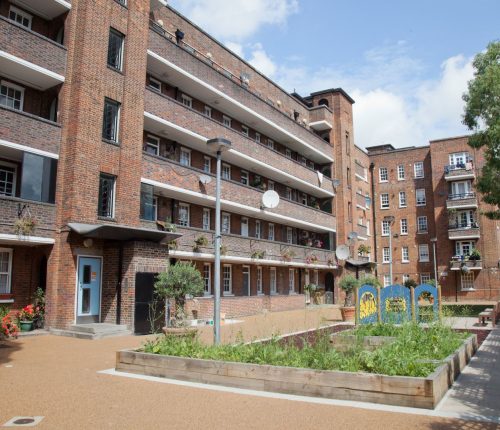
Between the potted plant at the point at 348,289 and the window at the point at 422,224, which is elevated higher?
the window at the point at 422,224

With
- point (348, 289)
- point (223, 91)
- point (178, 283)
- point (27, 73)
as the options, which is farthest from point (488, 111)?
point (27, 73)

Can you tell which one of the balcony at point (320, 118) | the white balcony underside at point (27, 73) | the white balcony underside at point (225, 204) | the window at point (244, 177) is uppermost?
the balcony at point (320, 118)

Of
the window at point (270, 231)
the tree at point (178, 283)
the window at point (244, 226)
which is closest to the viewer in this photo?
the tree at point (178, 283)

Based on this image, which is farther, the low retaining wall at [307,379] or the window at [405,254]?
the window at [405,254]

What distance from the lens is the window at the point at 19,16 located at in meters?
18.6

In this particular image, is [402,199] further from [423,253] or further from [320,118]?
[320,118]

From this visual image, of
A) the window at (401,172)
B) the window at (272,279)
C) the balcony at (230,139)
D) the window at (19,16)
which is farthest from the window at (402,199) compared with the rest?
the window at (19,16)

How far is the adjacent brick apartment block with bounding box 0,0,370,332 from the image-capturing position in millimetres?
17203

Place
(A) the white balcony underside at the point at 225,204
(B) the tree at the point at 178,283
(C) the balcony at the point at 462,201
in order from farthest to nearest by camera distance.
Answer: (C) the balcony at the point at 462,201, (A) the white balcony underside at the point at 225,204, (B) the tree at the point at 178,283

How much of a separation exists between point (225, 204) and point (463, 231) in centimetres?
3090

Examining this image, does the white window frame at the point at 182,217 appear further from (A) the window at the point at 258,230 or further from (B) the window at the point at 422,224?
(B) the window at the point at 422,224

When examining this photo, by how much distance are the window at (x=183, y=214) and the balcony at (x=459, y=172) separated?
33209 mm

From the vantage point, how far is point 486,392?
8164mm

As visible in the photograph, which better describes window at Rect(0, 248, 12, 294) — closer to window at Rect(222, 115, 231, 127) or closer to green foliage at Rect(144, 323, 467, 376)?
green foliage at Rect(144, 323, 467, 376)
